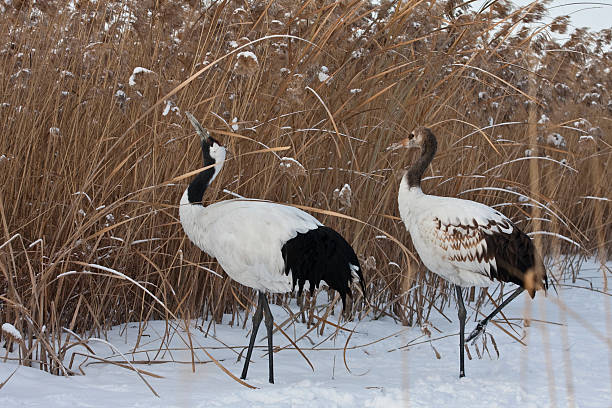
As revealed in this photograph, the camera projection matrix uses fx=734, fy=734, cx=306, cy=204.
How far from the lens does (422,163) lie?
4.05 metres

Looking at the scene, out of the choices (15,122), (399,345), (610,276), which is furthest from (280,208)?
(610,276)

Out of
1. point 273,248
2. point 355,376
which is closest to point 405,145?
point 273,248

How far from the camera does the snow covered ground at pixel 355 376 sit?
112 inches

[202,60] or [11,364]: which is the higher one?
[202,60]

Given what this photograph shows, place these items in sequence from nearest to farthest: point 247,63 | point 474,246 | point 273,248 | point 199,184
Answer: point 247,63 < point 273,248 < point 199,184 < point 474,246

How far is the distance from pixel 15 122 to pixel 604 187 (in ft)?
17.2

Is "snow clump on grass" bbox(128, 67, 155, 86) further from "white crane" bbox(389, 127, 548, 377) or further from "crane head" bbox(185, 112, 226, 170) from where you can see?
"white crane" bbox(389, 127, 548, 377)

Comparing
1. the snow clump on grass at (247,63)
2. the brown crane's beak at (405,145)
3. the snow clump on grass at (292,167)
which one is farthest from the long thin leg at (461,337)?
the snow clump on grass at (247,63)

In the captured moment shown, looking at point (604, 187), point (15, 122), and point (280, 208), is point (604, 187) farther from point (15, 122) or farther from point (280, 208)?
point (15, 122)

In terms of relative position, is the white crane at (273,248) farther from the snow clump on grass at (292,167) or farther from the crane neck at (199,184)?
the snow clump on grass at (292,167)

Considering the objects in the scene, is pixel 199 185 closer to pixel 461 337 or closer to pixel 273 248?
pixel 273 248

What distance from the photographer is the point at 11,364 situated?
3.07 meters

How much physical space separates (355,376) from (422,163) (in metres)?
1.27

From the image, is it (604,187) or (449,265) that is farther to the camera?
(604,187)
